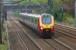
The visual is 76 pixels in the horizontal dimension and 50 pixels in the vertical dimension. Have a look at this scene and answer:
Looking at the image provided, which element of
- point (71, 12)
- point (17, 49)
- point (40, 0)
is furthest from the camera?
point (40, 0)

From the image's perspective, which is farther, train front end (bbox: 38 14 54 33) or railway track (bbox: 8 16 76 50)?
train front end (bbox: 38 14 54 33)

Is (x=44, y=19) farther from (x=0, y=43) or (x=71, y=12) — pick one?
(x=71, y=12)

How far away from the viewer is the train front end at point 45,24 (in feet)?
99.9

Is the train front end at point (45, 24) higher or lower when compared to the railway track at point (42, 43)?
higher

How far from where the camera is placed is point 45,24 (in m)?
30.6

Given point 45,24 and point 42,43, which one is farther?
point 45,24

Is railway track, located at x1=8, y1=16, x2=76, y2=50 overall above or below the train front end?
below

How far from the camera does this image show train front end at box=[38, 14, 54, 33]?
30453 mm

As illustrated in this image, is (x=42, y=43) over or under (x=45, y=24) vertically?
under

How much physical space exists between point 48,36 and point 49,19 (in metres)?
1.87

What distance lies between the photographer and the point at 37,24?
31578 millimetres

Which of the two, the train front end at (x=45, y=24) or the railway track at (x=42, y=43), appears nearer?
the railway track at (x=42, y=43)

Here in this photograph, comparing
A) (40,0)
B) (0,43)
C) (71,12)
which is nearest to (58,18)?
(71,12)

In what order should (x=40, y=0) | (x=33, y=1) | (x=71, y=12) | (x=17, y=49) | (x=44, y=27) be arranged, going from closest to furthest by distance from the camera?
1. (x=17, y=49)
2. (x=44, y=27)
3. (x=71, y=12)
4. (x=40, y=0)
5. (x=33, y=1)
